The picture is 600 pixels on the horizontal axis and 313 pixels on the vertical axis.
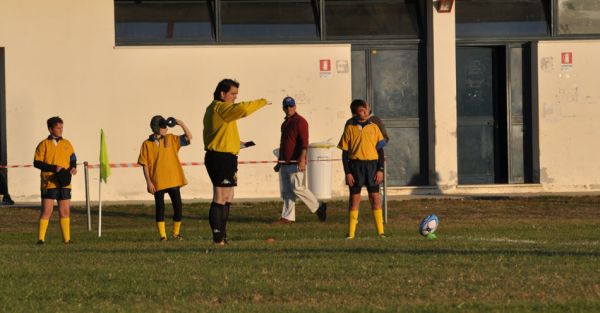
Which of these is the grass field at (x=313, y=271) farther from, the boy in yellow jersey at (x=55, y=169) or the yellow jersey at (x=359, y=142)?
the yellow jersey at (x=359, y=142)

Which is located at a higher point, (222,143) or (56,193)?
(222,143)

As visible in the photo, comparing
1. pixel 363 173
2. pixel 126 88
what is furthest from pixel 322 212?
pixel 126 88

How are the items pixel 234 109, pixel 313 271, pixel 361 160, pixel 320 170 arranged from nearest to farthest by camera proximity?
pixel 313 271 < pixel 234 109 < pixel 361 160 < pixel 320 170

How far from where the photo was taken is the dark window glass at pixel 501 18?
26859 millimetres

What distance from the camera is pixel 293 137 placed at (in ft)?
66.8

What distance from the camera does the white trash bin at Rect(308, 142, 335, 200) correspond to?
927 inches

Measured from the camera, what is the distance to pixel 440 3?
1031 inches

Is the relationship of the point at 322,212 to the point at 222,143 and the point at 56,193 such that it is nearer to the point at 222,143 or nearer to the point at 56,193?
the point at 56,193

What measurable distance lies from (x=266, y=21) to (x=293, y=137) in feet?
20.5

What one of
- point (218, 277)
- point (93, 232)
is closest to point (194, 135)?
point (93, 232)

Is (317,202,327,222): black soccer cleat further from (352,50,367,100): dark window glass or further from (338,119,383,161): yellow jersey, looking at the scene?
(352,50,367,100): dark window glass

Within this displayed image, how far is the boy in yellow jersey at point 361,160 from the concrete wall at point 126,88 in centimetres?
913

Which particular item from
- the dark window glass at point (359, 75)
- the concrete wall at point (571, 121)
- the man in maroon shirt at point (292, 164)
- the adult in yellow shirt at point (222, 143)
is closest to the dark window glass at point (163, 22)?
the dark window glass at point (359, 75)

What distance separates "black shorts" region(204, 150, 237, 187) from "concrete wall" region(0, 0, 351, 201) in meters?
10.9
